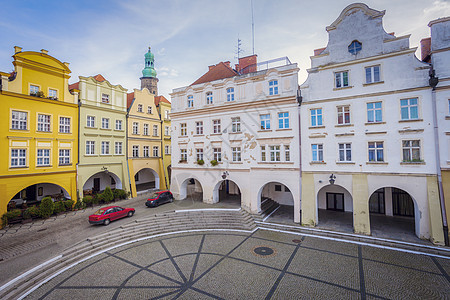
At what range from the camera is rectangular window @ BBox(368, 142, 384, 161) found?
17234 millimetres

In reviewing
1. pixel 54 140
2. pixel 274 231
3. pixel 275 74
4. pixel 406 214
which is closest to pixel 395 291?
pixel 274 231

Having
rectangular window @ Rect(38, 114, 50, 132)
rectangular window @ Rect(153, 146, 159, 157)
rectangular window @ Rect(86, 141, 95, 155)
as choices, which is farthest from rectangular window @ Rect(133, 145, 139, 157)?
rectangular window @ Rect(38, 114, 50, 132)

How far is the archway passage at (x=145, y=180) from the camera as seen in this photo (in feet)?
114

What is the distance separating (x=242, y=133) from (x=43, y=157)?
21.4 metres

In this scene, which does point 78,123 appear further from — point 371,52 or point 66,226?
point 371,52

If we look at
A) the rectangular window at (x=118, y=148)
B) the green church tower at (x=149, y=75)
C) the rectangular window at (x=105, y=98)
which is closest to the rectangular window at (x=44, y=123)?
the rectangular window at (x=105, y=98)

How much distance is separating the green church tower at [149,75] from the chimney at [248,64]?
35.3 m

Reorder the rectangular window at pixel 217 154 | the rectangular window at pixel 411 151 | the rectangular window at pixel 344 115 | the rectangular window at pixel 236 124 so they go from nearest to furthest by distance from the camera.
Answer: the rectangular window at pixel 411 151 → the rectangular window at pixel 344 115 → the rectangular window at pixel 236 124 → the rectangular window at pixel 217 154

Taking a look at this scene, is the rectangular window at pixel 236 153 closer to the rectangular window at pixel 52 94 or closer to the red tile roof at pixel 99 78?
the rectangular window at pixel 52 94

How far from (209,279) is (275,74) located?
1883cm

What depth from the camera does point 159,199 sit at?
24312 mm

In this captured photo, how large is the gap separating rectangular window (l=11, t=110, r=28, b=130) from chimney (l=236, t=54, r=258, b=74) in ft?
79.8

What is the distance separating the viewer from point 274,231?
729 inches

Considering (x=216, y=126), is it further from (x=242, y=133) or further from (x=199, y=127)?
(x=242, y=133)
